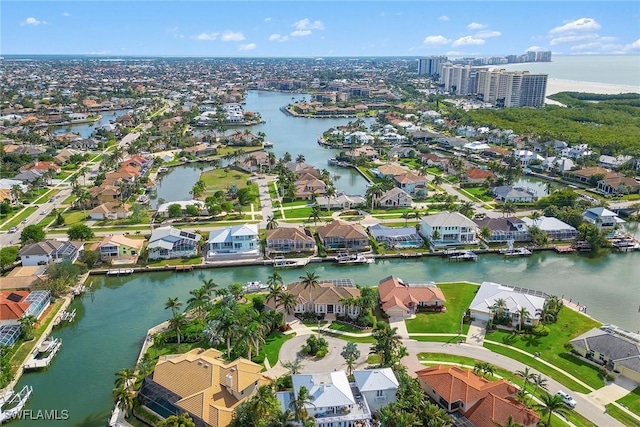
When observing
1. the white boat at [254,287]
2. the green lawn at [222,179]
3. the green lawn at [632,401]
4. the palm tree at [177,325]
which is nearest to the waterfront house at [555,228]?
the green lawn at [632,401]

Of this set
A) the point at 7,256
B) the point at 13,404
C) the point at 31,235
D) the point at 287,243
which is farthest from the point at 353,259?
the point at 31,235

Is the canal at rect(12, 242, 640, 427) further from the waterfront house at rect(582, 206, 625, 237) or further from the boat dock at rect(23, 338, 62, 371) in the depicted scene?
the waterfront house at rect(582, 206, 625, 237)

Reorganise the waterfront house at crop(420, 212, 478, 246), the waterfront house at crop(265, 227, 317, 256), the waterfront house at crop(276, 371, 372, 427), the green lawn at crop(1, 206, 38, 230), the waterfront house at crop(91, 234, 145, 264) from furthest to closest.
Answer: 1. the green lawn at crop(1, 206, 38, 230)
2. the waterfront house at crop(420, 212, 478, 246)
3. the waterfront house at crop(265, 227, 317, 256)
4. the waterfront house at crop(91, 234, 145, 264)
5. the waterfront house at crop(276, 371, 372, 427)

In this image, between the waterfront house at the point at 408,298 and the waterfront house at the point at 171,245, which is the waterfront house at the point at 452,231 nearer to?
the waterfront house at the point at 408,298

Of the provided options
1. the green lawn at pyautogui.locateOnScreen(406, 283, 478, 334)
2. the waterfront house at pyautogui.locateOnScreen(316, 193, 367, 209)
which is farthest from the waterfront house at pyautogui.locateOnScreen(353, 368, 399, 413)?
the waterfront house at pyautogui.locateOnScreen(316, 193, 367, 209)

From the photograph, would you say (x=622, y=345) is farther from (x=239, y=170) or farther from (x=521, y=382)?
(x=239, y=170)

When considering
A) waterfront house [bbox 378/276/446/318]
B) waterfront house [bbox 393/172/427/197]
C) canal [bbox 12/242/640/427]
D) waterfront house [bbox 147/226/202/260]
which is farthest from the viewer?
waterfront house [bbox 393/172/427/197]
